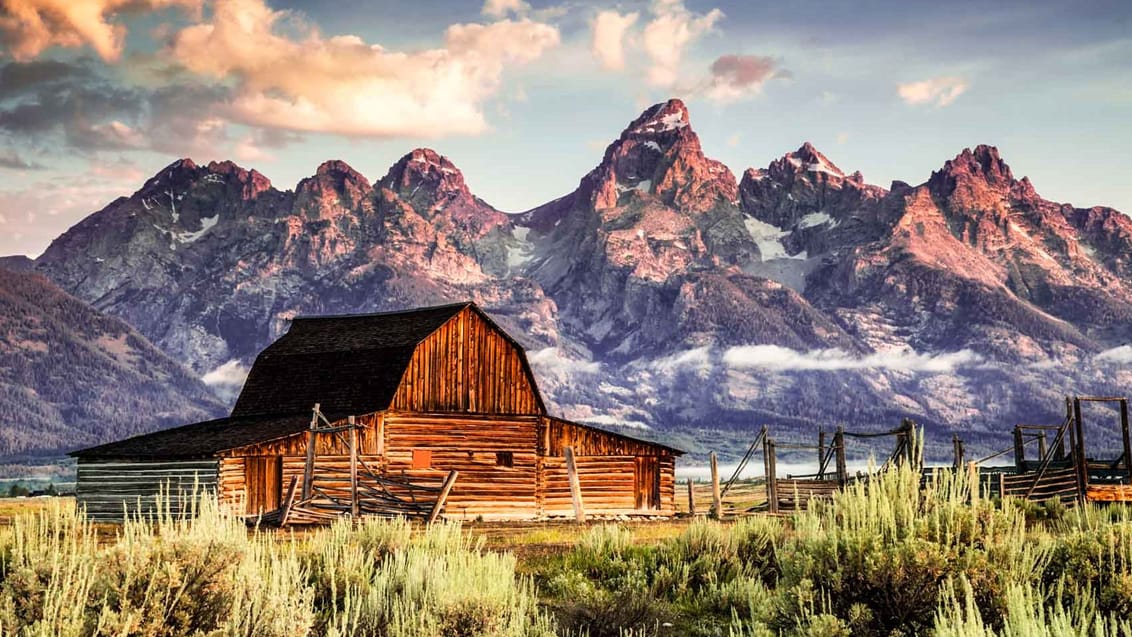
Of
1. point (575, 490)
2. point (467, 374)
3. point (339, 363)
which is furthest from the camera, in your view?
point (339, 363)

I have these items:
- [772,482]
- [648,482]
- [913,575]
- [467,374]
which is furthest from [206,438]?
[913,575]

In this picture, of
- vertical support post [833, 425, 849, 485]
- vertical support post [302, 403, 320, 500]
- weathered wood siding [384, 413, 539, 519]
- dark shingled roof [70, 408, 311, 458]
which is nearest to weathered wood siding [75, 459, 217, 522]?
dark shingled roof [70, 408, 311, 458]

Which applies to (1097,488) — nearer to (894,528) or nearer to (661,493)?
(661,493)

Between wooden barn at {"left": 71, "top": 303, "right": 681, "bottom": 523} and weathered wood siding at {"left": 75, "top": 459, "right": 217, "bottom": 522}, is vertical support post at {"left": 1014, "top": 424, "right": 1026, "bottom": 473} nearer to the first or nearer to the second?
wooden barn at {"left": 71, "top": 303, "right": 681, "bottom": 523}

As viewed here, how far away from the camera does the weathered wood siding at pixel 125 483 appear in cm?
4034

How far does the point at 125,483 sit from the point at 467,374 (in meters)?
11.7

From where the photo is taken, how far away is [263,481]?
4022 cm

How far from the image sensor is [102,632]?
32.8 ft

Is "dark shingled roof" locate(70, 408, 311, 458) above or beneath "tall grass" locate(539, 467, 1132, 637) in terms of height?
above

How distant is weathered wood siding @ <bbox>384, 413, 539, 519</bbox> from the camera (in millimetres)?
42562

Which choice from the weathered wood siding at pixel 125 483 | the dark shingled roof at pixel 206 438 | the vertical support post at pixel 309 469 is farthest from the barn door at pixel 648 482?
the vertical support post at pixel 309 469

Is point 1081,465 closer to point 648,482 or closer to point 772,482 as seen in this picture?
point 772,482

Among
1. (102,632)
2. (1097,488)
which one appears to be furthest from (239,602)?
(1097,488)

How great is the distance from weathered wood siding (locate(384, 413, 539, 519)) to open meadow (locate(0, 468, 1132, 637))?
26.4m
